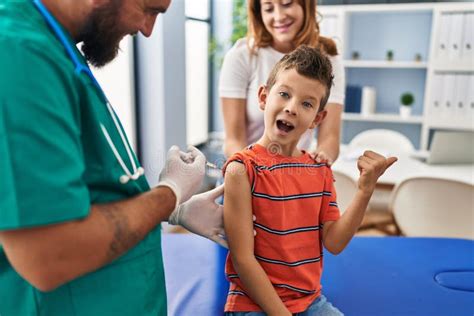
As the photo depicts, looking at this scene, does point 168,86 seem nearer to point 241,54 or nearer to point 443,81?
point 241,54

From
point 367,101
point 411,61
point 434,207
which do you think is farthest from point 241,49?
point 411,61

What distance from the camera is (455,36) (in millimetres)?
3512

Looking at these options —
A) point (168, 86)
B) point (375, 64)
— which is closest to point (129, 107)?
point (168, 86)

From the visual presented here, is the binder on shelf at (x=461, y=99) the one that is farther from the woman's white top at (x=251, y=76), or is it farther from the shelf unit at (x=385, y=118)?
the woman's white top at (x=251, y=76)

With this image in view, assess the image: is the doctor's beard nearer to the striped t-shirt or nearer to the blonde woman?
the striped t-shirt

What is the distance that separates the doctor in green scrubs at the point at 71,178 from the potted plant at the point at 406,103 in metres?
3.39

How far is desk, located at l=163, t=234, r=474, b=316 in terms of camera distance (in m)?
1.31

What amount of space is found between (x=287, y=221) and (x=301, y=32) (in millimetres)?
740

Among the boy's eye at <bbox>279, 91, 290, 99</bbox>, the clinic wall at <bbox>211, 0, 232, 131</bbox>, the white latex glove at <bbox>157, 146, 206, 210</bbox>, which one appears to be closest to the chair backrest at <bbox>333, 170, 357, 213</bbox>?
the boy's eye at <bbox>279, 91, 290, 99</bbox>

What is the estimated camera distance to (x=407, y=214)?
7.73 ft

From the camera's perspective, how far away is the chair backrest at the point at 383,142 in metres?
3.26

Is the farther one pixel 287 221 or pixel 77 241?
pixel 287 221

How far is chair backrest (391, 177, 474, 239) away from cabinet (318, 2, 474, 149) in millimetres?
1637

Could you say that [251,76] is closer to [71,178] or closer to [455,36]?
[71,178]
